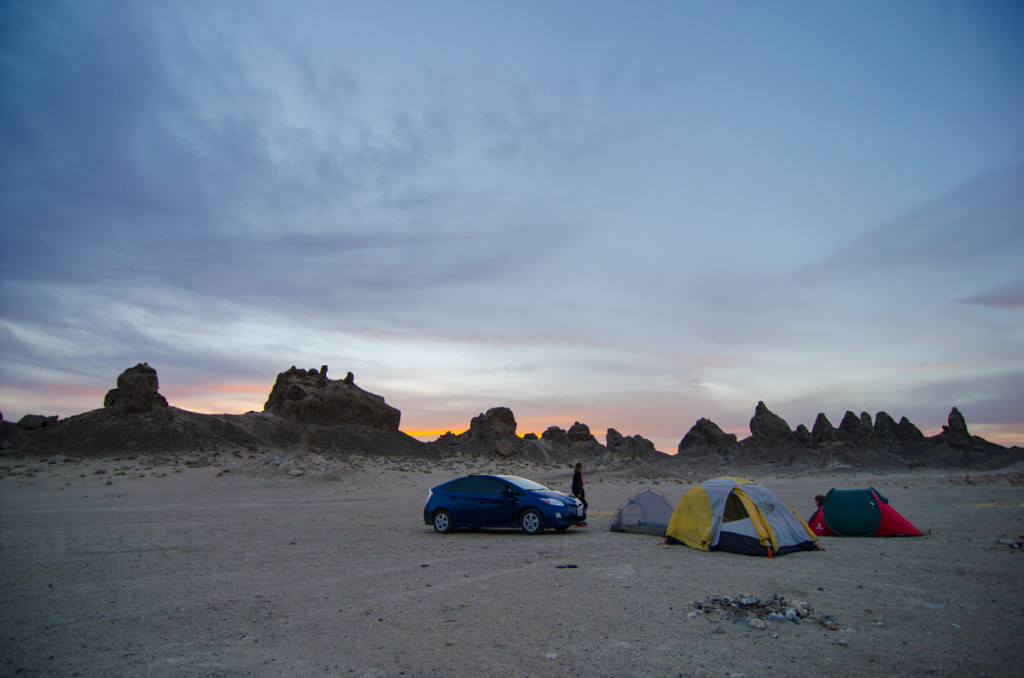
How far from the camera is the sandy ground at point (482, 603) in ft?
20.0

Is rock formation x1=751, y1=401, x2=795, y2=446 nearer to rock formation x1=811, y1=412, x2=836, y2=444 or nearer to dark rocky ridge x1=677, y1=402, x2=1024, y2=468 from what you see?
dark rocky ridge x1=677, y1=402, x2=1024, y2=468

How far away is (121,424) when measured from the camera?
57125 mm

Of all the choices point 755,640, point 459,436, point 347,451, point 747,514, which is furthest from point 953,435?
point 755,640

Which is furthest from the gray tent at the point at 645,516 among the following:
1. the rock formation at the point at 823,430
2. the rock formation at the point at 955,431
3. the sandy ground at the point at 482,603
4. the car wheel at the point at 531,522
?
the rock formation at the point at 955,431

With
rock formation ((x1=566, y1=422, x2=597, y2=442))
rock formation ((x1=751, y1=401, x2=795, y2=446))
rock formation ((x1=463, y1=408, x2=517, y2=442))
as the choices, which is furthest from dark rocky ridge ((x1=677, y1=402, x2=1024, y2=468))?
rock formation ((x1=463, y1=408, x2=517, y2=442))

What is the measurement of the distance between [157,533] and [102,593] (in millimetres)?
8493

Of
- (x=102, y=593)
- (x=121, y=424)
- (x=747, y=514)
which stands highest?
(x=121, y=424)

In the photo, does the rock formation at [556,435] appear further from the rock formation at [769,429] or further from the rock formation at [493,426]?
the rock formation at [769,429]

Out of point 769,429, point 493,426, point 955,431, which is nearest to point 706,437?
point 769,429

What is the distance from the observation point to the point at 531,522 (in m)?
16.6

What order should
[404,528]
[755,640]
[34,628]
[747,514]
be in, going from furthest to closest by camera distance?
[404,528] < [747,514] < [34,628] < [755,640]

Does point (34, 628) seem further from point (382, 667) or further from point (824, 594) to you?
point (824, 594)

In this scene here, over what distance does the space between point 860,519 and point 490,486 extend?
9813 millimetres

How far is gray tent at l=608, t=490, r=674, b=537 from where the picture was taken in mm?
15938
